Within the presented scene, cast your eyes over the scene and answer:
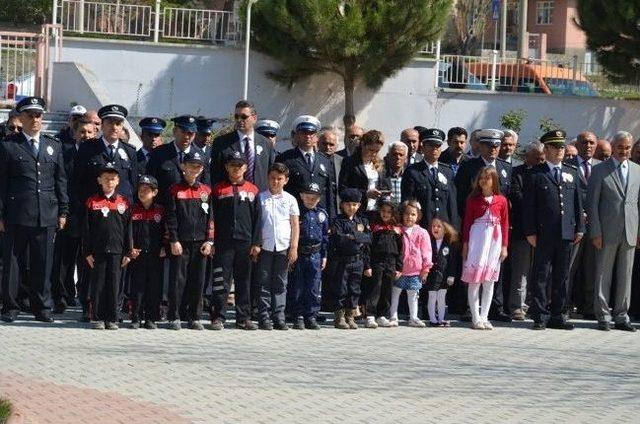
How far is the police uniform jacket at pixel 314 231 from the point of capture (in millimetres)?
14445

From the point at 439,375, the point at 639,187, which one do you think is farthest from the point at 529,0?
the point at 439,375

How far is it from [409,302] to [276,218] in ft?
6.16

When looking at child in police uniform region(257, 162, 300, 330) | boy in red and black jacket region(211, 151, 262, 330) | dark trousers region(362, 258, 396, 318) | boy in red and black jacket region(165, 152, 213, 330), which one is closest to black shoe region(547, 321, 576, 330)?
dark trousers region(362, 258, 396, 318)

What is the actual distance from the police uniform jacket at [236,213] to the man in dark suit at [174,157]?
32 centimetres

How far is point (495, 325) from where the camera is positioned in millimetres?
15570

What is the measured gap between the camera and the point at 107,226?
13.8 metres

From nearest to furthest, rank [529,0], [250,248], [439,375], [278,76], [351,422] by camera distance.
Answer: [351,422] < [439,375] < [250,248] < [278,76] < [529,0]

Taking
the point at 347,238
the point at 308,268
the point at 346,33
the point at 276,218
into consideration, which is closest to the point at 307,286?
the point at 308,268

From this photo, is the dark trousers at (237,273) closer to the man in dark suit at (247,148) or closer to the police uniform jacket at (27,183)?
the man in dark suit at (247,148)

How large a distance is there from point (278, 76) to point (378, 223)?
19051mm

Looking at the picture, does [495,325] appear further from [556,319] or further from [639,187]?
[639,187]

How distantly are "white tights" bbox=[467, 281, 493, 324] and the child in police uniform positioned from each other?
2.11m

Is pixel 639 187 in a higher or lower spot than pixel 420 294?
higher

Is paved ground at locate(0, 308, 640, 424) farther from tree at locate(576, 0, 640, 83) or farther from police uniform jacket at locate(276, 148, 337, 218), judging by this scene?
tree at locate(576, 0, 640, 83)
